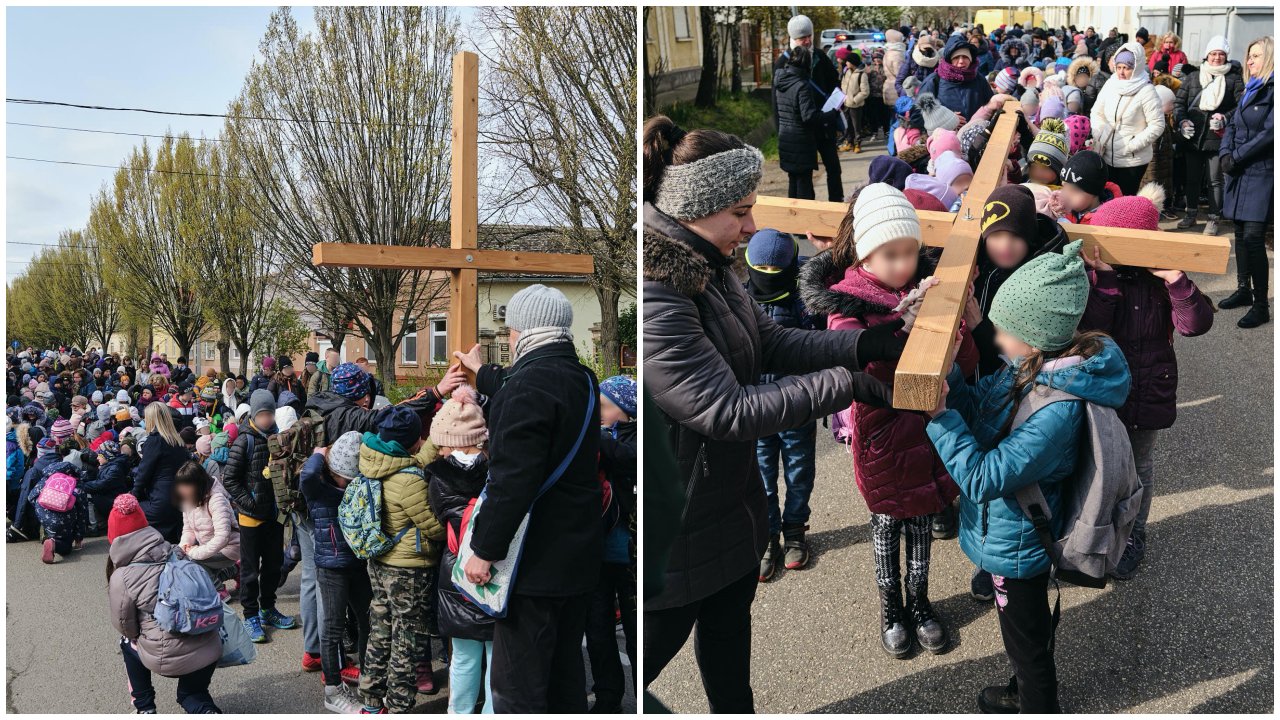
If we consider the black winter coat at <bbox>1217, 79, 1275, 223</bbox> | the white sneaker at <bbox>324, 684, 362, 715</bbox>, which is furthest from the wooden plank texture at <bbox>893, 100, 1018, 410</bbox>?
the black winter coat at <bbox>1217, 79, 1275, 223</bbox>

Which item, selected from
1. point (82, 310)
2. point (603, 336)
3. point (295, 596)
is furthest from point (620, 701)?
point (82, 310)

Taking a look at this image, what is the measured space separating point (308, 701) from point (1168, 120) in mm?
9534

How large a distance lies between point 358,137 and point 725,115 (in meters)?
7.15

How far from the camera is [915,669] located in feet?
11.4

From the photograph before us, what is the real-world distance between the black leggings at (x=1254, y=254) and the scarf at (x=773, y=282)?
179 inches

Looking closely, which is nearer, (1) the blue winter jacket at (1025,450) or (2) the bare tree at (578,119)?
(1) the blue winter jacket at (1025,450)

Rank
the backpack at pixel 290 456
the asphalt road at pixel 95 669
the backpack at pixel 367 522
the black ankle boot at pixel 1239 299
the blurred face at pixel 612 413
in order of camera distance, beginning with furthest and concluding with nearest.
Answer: the black ankle boot at pixel 1239 299 → the backpack at pixel 290 456 → the asphalt road at pixel 95 669 → the blurred face at pixel 612 413 → the backpack at pixel 367 522

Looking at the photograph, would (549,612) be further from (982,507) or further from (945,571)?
(945,571)

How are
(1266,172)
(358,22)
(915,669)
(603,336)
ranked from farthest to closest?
(358,22)
(603,336)
(1266,172)
(915,669)

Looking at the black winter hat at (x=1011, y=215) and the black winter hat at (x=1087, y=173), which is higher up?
the black winter hat at (x=1087, y=173)

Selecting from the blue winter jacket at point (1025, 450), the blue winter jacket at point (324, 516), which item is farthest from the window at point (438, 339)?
the blue winter jacket at point (1025, 450)

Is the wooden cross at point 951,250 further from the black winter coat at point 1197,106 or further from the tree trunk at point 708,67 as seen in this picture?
the tree trunk at point 708,67

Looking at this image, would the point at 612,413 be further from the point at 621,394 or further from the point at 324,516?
the point at 324,516

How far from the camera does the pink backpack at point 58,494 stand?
28.8 feet
